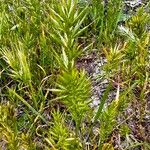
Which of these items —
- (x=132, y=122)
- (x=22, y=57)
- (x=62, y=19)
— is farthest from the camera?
(x=132, y=122)

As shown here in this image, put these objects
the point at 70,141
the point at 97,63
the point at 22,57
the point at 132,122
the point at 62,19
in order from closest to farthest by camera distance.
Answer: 1. the point at 62,19
2. the point at 70,141
3. the point at 22,57
4. the point at 132,122
5. the point at 97,63

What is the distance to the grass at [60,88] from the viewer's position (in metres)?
1.40

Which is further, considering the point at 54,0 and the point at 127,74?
the point at 54,0

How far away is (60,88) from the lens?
1.65 m

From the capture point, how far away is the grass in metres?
1.40

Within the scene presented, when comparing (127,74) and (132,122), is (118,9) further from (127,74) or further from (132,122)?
(132,122)

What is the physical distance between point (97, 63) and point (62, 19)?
33.5 inches

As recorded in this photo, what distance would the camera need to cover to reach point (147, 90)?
1807 mm

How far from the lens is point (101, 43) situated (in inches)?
81.0

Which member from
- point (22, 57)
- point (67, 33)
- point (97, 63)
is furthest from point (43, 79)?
point (67, 33)

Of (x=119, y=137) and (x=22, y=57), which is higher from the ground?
(x=22, y=57)

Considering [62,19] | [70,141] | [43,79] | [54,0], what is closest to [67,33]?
[62,19]

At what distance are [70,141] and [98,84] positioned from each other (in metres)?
0.58

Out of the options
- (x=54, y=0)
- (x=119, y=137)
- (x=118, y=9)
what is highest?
(x=54, y=0)
